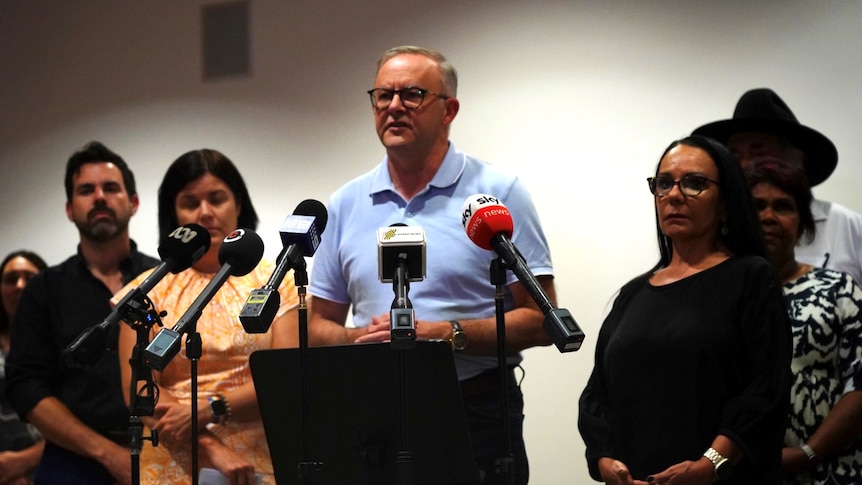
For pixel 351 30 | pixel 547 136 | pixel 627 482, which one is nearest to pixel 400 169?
pixel 627 482

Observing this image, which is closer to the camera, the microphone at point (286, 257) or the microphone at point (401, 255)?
the microphone at point (286, 257)

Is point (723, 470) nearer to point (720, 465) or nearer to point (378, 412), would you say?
point (720, 465)

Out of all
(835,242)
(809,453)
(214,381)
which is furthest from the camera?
(835,242)

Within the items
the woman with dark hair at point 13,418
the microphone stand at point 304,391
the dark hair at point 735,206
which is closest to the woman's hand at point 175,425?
the microphone stand at point 304,391

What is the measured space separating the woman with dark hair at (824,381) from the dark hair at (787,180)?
21cm

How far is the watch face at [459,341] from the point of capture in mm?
2684

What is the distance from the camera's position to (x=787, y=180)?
10.2 ft

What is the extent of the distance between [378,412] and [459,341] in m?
0.55

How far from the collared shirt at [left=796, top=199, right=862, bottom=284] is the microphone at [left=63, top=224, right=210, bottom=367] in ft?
7.12

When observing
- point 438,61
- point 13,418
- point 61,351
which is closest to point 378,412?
point 438,61

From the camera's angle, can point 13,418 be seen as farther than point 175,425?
Yes

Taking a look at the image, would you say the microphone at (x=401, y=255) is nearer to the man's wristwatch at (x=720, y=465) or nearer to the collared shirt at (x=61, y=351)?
the man's wristwatch at (x=720, y=465)

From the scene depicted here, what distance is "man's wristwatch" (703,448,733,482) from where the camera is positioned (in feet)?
7.79

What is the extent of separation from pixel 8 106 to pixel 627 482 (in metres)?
4.47
